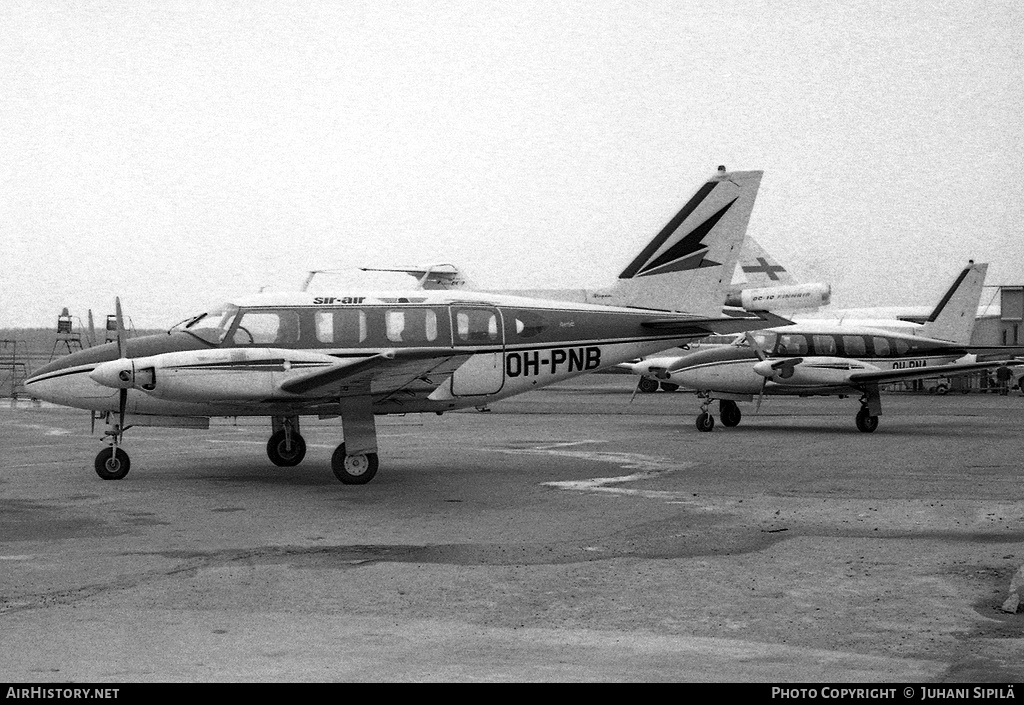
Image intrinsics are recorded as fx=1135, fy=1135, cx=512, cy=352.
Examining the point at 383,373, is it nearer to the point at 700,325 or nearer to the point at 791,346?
the point at 700,325

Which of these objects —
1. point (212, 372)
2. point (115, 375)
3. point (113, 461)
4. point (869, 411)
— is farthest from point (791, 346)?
point (115, 375)

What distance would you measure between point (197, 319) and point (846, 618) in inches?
458

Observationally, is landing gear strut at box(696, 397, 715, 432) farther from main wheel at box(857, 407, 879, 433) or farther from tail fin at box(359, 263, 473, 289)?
tail fin at box(359, 263, 473, 289)

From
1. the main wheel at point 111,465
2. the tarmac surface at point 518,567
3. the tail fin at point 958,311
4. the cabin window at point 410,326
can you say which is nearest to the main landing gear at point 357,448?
the tarmac surface at point 518,567

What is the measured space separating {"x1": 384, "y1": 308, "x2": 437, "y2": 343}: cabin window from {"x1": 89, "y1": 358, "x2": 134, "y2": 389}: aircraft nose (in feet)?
12.6

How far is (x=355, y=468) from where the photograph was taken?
52.2ft

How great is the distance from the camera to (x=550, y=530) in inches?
471

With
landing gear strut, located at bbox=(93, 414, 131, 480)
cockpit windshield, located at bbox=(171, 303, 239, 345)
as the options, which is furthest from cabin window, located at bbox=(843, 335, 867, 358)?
landing gear strut, located at bbox=(93, 414, 131, 480)

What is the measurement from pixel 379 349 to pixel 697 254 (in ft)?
19.2

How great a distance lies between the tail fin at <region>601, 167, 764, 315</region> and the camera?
19094mm

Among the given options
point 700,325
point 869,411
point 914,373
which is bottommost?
point 869,411

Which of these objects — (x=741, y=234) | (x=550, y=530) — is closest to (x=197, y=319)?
(x=550, y=530)

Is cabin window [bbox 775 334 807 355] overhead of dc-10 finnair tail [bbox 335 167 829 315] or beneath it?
beneath

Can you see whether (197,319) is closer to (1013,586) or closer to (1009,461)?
(1013,586)
